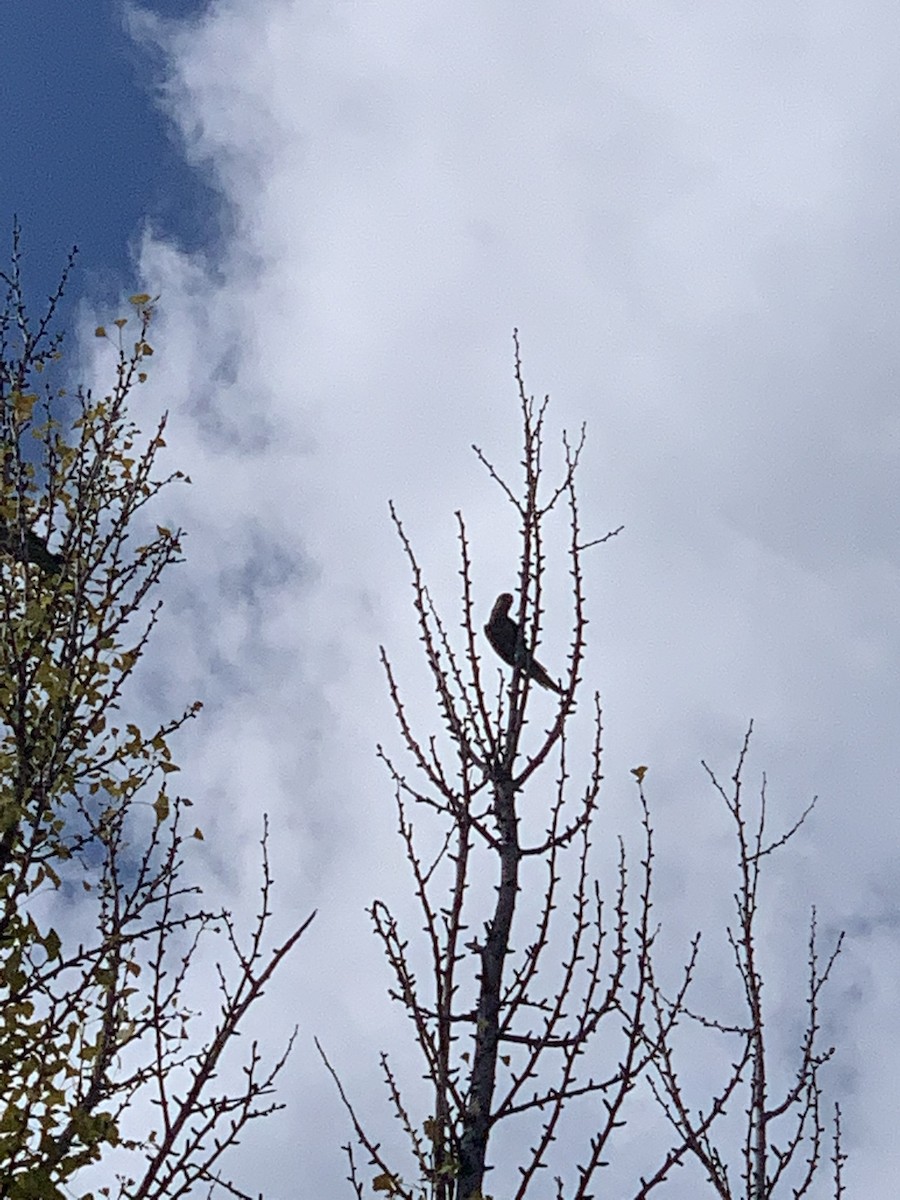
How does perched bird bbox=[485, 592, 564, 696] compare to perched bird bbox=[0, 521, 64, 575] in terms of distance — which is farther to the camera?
perched bird bbox=[0, 521, 64, 575]

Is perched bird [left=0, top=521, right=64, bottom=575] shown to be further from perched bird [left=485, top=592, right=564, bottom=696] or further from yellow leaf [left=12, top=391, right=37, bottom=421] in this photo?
perched bird [left=485, top=592, right=564, bottom=696]

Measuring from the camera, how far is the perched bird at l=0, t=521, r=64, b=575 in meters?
4.99

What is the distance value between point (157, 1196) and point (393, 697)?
192 cm

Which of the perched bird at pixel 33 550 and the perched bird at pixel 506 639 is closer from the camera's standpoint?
the perched bird at pixel 506 639

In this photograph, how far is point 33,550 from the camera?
508 centimetres

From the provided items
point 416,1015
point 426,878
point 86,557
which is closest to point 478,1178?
point 416,1015

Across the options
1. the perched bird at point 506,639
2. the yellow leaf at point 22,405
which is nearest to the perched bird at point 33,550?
the yellow leaf at point 22,405

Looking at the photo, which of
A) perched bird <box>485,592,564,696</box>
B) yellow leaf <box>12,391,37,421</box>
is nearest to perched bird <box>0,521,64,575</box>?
yellow leaf <box>12,391,37,421</box>

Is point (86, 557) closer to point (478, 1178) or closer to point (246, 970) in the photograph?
point (246, 970)

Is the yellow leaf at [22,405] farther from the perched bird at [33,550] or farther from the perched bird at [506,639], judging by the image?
the perched bird at [506,639]

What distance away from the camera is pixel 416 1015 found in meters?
3.66

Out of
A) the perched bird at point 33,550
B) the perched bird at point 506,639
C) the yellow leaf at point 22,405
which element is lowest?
the perched bird at point 506,639

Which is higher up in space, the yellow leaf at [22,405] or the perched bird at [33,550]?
the yellow leaf at [22,405]

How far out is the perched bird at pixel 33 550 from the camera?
499 cm
